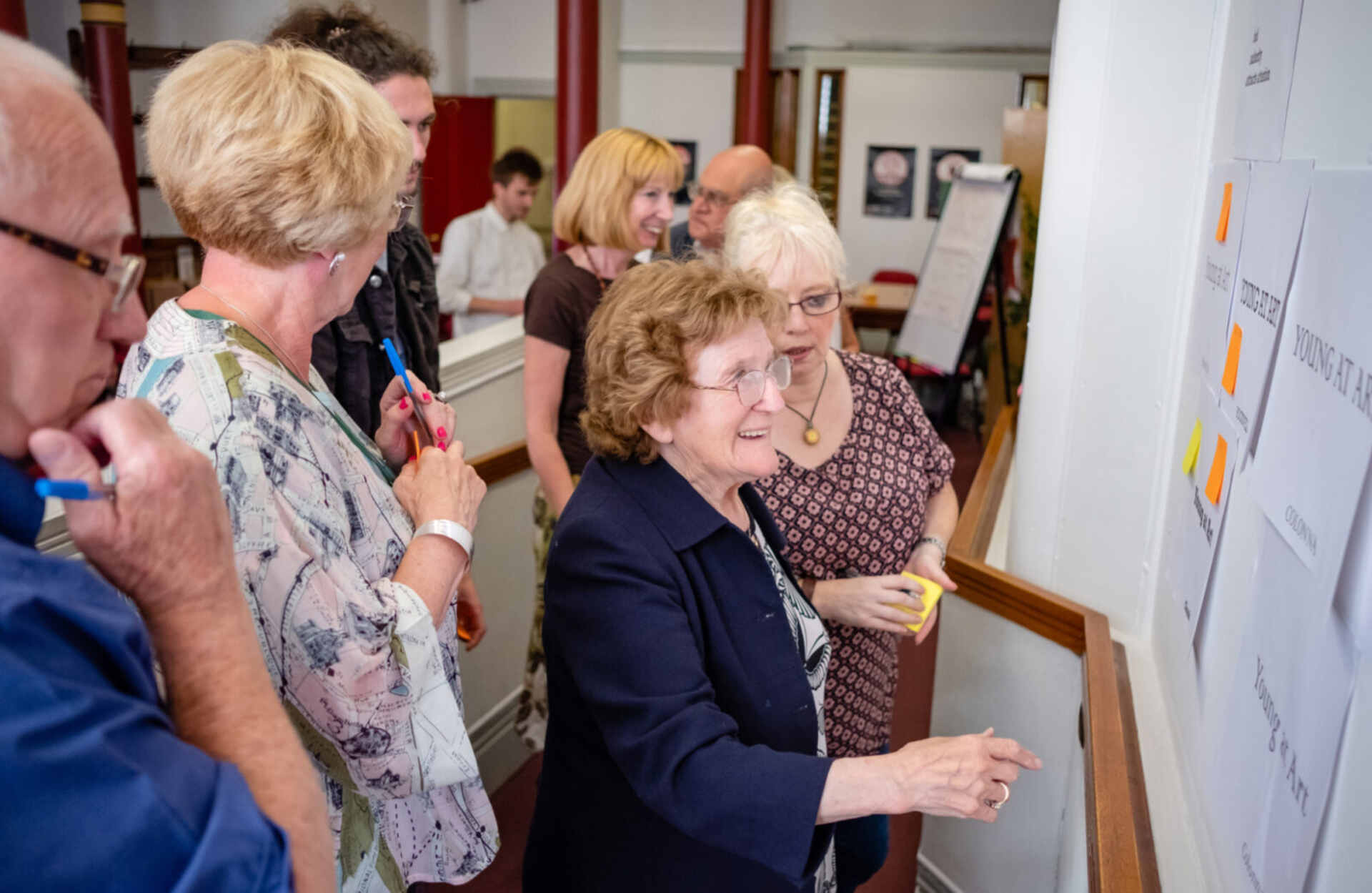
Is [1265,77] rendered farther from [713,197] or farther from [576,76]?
[576,76]

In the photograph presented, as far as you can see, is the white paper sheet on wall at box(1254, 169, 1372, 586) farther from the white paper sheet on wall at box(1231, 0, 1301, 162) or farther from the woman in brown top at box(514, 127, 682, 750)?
the woman in brown top at box(514, 127, 682, 750)

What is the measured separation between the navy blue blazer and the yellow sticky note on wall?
739 millimetres

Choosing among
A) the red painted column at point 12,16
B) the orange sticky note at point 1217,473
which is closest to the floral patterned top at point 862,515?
the orange sticky note at point 1217,473

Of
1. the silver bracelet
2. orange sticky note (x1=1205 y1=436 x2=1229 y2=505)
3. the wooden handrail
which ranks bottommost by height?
the wooden handrail

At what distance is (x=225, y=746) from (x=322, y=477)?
0.45 meters

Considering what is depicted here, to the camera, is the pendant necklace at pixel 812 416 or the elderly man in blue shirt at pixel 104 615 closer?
Answer: the elderly man in blue shirt at pixel 104 615

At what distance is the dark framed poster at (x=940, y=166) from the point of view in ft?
31.6

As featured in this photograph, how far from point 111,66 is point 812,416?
6.63 meters

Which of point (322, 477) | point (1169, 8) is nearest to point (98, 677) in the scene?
point (322, 477)

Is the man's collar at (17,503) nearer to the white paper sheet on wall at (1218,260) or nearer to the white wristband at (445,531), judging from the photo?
the white wristband at (445,531)

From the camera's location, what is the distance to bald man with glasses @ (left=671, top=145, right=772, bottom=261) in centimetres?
372

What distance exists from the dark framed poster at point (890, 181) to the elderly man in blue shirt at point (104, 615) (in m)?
9.68

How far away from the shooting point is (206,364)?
115 cm

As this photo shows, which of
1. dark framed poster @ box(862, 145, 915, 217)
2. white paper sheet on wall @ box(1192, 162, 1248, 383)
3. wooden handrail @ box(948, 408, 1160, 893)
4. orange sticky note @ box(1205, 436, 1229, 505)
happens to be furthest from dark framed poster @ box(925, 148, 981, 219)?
orange sticky note @ box(1205, 436, 1229, 505)
